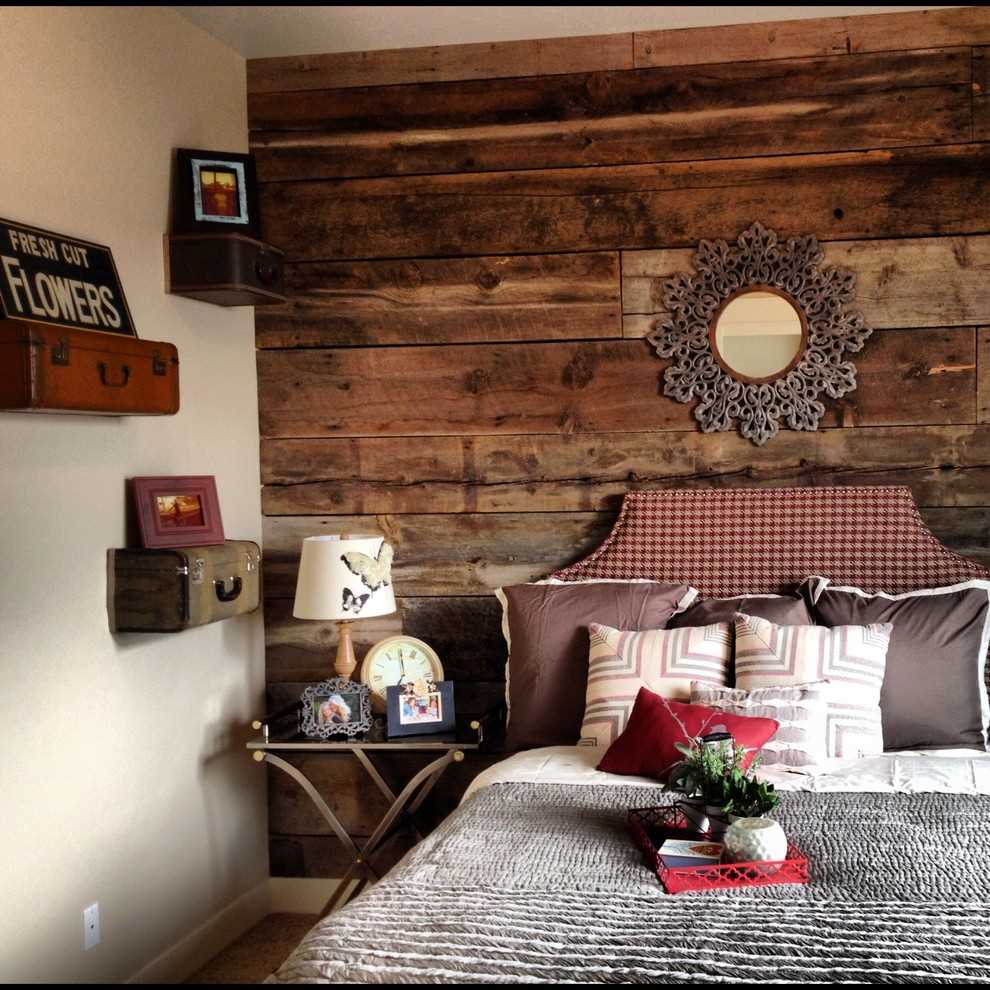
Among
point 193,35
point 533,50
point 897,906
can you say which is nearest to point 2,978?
point 897,906

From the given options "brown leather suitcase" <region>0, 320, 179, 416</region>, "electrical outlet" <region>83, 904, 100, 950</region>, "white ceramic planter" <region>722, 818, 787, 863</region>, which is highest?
"brown leather suitcase" <region>0, 320, 179, 416</region>

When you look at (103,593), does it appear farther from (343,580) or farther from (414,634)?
(414,634)

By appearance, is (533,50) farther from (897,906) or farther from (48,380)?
(897,906)

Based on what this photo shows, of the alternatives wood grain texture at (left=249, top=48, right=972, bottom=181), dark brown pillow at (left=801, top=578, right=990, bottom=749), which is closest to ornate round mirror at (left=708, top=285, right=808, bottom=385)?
wood grain texture at (left=249, top=48, right=972, bottom=181)

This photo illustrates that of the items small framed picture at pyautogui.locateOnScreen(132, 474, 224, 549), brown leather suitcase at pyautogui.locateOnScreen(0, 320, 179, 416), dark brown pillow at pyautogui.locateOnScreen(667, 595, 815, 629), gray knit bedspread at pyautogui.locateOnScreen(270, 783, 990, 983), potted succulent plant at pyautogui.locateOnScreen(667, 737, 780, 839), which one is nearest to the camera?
gray knit bedspread at pyautogui.locateOnScreen(270, 783, 990, 983)

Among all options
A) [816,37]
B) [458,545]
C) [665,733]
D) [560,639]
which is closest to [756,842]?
[665,733]

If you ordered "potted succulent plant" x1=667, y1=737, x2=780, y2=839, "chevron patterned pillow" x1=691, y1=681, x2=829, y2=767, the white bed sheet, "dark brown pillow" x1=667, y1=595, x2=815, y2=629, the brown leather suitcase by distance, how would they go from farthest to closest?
"dark brown pillow" x1=667, y1=595, x2=815, y2=629 → "chevron patterned pillow" x1=691, y1=681, x2=829, y2=767 → the white bed sheet → the brown leather suitcase → "potted succulent plant" x1=667, y1=737, x2=780, y2=839

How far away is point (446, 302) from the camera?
12.4 ft

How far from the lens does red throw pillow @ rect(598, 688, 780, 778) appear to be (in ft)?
9.07

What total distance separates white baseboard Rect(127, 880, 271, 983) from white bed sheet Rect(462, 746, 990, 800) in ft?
3.46

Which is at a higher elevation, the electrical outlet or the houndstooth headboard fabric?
the houndstooth headboard fabric

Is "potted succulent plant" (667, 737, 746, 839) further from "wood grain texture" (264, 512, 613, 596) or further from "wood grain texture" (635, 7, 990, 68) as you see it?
"wood grain texture" (635, 7, 990, 68)

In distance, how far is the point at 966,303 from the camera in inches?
137

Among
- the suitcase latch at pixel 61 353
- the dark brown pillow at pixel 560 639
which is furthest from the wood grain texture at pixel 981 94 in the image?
the suitcase latch at pixel 61 353
